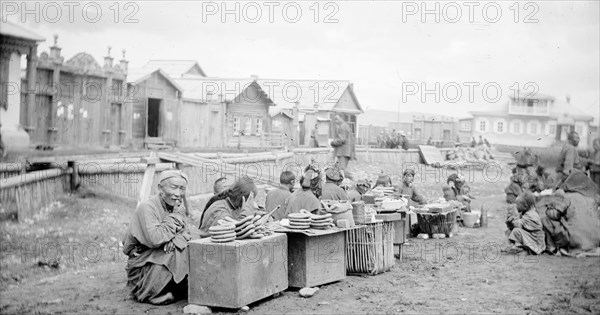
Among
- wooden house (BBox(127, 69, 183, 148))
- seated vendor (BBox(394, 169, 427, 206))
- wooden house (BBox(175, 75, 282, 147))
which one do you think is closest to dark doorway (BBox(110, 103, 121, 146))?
wooden house (BBox(127, 69, 183, 148))

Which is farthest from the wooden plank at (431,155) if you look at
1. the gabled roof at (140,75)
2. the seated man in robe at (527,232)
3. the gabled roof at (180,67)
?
the seated man in robe at (527,232)

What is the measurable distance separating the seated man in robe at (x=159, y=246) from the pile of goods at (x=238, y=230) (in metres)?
0.48

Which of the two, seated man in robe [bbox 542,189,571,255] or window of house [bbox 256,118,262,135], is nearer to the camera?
seated man in robe [bbox 542,189,571,255]

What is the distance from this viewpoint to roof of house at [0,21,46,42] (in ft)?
41.7

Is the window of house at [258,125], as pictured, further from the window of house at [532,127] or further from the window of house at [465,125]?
the window of house at [465,125]

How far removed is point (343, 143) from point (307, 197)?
7.97 meters

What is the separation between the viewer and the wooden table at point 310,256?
7508mm

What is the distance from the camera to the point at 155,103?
87.7ft

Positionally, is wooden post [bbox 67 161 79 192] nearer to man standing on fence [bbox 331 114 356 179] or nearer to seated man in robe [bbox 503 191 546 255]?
man standing on fence [bbox 331 114 356 179]

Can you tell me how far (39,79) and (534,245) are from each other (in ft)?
45.0

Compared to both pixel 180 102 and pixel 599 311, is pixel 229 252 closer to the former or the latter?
pixel 599 311

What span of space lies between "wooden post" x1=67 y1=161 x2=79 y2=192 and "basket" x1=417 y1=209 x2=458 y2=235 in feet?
22.5

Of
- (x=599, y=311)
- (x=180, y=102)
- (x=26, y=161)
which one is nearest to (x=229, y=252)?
(x=599, y=311)

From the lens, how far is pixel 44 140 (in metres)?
17.2
